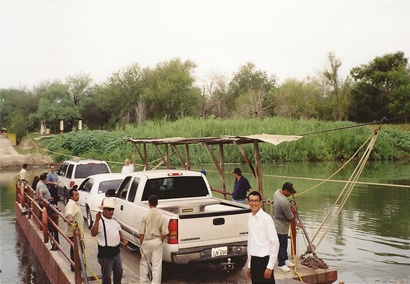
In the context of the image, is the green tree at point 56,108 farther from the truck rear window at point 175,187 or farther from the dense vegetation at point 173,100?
the truck rear window at point 175,187

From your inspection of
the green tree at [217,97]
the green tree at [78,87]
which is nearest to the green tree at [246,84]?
the green tree at [217,97]

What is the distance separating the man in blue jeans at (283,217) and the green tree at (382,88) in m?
53.2

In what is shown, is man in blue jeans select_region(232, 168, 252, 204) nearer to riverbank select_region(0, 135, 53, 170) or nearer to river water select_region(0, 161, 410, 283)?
river water select_region(0, 161, 410, 283)

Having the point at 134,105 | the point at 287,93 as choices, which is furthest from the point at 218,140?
the point at 287,93

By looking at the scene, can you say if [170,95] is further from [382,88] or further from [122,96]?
[382,88]

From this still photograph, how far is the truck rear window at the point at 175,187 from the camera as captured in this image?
29.7ft

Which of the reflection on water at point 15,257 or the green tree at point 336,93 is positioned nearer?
the reflection on water at point 15,257

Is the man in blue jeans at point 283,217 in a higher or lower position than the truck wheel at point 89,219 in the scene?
higher

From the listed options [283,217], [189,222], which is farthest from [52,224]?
[283,217]

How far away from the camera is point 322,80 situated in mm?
79375

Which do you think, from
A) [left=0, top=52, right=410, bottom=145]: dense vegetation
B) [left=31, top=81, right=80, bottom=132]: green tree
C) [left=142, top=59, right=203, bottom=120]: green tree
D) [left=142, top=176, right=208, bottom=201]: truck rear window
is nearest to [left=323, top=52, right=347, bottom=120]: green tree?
[left=0, top=52, right=410, bottom=145]: dense vegetation

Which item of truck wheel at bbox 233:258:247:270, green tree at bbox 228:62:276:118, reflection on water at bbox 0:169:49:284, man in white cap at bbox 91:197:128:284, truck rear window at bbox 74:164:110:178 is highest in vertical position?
green tree at bbox 228:62:276:118

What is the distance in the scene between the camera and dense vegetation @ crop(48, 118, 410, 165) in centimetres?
4088

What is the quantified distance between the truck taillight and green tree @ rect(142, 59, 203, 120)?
55.2m
